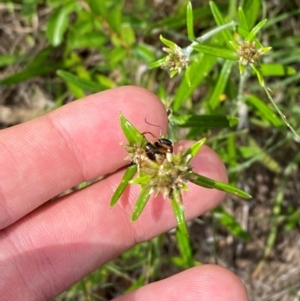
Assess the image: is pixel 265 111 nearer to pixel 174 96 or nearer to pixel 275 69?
pixel 275 69

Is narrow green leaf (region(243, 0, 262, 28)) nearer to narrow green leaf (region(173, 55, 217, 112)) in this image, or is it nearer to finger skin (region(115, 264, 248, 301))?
narrow green leaf (region(173, 55, 217, 112))

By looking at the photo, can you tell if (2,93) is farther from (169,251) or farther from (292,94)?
(292,94)

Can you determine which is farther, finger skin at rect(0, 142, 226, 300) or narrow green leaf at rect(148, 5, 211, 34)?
narrow green leaf at rect(148, 5, 211, 34)

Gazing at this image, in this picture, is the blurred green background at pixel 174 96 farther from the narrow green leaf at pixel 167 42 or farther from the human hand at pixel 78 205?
the narrow green leaf at pixel 167 42

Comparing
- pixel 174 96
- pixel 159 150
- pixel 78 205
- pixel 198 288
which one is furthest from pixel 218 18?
pixel 198 288

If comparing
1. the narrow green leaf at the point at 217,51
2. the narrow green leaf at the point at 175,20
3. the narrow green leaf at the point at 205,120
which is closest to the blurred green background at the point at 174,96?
the narrow green leaf at the point at 175,20

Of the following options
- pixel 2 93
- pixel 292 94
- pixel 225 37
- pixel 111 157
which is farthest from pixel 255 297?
pixel 2 93

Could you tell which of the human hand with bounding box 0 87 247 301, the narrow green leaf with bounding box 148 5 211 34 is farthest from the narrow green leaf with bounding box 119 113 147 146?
the narrow green leaf with bounding box 148 5 211 34
